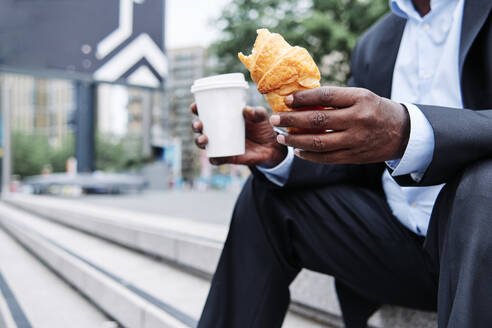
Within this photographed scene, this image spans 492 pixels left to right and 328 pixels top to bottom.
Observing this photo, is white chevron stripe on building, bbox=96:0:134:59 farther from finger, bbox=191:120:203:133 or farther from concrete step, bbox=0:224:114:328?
finger, bbox=191:120:203:133

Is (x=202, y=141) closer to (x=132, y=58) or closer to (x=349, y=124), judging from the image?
(x=349, y=124)

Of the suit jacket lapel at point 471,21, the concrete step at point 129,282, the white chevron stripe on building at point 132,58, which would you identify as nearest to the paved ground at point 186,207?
the concrete step at point 129,282

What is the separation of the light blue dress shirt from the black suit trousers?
44 mm

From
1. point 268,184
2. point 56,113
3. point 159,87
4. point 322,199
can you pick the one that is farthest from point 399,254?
point 56,113

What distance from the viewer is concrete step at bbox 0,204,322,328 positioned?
1679mm

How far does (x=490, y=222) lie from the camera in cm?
62

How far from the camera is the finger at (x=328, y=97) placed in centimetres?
67

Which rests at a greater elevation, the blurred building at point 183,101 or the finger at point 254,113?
the blurred building at point 183,101

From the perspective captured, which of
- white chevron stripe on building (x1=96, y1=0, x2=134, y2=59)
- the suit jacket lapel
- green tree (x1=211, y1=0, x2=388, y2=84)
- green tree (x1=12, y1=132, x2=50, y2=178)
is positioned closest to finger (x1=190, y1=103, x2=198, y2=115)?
the suit jacket lapel

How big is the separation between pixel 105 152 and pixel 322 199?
49.1 m

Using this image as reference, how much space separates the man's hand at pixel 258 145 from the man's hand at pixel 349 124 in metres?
0.37

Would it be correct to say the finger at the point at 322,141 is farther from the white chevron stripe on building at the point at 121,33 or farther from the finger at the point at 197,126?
the white chevron stripe on building at the point at 121,33

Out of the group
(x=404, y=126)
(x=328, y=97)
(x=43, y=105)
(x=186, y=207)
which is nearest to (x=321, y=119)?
(x=328, y=97)

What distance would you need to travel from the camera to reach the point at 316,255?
1.12 meters
